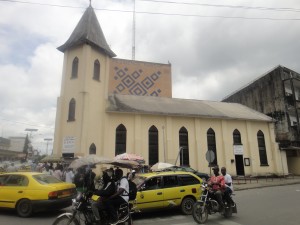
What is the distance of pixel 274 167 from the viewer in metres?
28.5

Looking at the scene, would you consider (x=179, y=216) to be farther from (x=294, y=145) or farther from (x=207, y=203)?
(x=294, y=145)

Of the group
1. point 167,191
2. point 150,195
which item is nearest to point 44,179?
point 150,195

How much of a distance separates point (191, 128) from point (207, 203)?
17.8 m

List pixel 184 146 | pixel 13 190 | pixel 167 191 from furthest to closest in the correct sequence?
pixel 184 146 < pixel 167 191 < pixel 13 190

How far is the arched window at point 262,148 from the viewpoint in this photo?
94.1 ft

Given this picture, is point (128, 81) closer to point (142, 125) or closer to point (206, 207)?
point (142, 125)

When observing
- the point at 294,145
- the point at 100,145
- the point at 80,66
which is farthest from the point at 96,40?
the point at 294,145

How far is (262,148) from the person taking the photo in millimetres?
29156

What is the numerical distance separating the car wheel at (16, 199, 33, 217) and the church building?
11.6m

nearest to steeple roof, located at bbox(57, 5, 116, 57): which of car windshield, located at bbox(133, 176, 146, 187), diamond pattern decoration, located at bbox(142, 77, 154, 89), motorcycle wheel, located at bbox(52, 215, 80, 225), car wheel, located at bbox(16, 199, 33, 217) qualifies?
diamond pattern decoration, located at bbox(142, 77, 154, 89)

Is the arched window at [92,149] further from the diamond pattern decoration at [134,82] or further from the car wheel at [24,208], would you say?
the diamond pattern decoration at [134,82]

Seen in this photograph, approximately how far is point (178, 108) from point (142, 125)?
16.0 ft

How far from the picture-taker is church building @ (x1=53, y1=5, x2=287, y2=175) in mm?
22453

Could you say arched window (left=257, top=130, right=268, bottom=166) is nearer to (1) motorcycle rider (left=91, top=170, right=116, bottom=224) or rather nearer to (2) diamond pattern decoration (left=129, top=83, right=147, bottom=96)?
(2) diamond pattern decoration (left=129, top=83, right=147, bottom=96)
